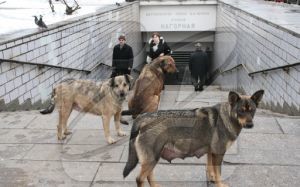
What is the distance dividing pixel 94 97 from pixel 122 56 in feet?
15.3

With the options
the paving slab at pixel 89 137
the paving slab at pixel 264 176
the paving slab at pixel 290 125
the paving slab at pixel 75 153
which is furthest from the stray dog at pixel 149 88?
the paving slab at pixel 264 176

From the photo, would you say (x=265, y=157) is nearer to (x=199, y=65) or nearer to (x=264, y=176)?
(x=264, y=176)

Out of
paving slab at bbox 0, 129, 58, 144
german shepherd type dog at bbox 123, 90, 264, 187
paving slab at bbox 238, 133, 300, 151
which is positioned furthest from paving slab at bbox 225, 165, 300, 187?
paving slab at bbox 0, 129, 58, 144

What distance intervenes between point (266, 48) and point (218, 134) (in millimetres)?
6010

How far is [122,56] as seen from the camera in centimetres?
1047

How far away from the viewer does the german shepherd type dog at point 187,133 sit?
403cm

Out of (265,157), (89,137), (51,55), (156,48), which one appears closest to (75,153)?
(89,137)

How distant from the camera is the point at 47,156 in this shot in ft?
17.6

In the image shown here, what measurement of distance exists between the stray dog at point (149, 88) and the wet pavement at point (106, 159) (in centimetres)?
51

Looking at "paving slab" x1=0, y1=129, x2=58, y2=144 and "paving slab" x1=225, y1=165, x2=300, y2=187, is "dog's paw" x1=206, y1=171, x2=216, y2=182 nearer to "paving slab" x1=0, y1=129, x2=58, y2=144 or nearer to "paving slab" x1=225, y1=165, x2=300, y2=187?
"paving slab" x1=225, y1=165, x2=300, y2=187

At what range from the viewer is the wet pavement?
15.2 ft

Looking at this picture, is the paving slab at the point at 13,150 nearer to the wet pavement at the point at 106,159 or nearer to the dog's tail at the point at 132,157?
the wet pavement at the point at 106,159

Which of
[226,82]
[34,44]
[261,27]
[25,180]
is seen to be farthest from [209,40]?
[25,180]

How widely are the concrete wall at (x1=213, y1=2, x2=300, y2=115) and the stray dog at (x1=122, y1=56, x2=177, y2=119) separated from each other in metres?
2.32
